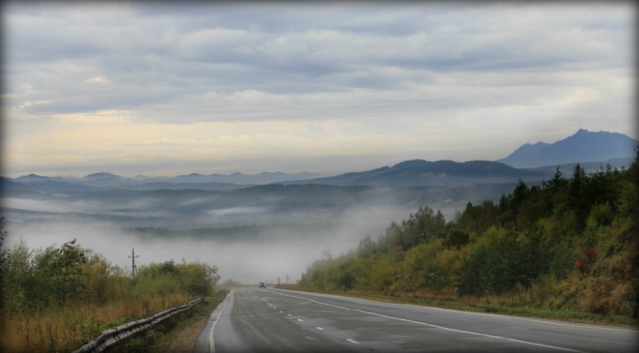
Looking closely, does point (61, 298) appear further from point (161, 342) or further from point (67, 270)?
point (161, 342)

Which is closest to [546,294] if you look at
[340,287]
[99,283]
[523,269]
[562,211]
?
[523,269]

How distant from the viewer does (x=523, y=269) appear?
151ft

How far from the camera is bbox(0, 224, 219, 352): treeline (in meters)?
17.0

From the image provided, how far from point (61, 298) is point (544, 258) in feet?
102

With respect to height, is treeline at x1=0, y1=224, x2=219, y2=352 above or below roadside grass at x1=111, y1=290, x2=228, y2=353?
above

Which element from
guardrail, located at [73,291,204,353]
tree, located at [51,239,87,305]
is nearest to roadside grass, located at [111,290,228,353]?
guardrail, located at [73,291,204,353]

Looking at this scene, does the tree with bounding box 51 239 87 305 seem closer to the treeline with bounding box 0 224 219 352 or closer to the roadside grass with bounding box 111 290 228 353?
the treeline with bounding box 0 224 219 352

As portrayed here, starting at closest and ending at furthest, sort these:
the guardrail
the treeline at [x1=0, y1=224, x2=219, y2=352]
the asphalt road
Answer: the guardrail < the treeline at [x1=0, y1=224, x2=219, y2=352] < the asphalt road

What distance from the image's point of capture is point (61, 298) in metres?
33.9

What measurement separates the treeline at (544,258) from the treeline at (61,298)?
20.5 metres

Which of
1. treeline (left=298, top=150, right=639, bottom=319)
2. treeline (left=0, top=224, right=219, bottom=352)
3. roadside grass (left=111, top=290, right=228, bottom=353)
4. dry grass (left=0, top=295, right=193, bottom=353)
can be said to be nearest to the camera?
dry grass (left=0, top=295, right=193, bottom=353)

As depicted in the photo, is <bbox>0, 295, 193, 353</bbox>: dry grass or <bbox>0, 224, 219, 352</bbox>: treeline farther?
<bbox>0, 224, 219, 352</bbox>: treeline

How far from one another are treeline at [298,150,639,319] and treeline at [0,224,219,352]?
20.5 metres

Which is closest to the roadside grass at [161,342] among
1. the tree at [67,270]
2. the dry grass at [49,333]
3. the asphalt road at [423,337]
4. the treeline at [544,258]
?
the asphalt road at [423,337]
